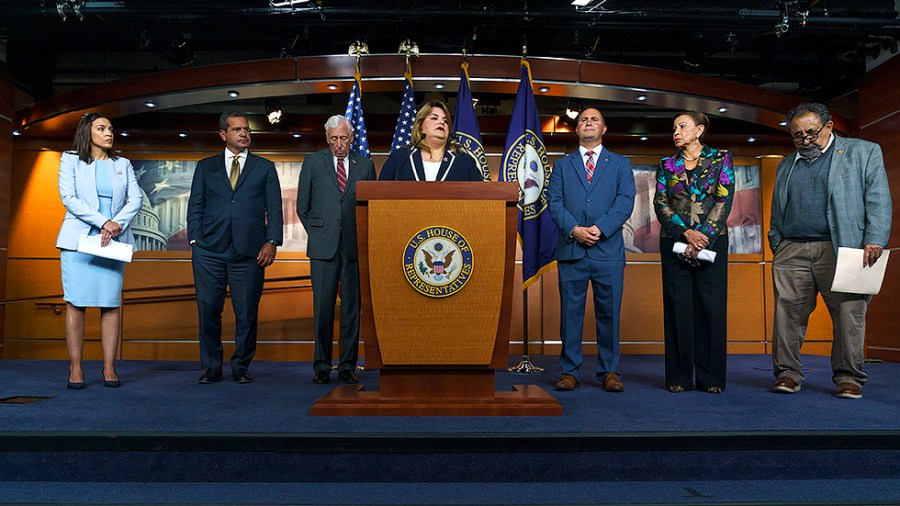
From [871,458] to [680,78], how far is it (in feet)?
13.9

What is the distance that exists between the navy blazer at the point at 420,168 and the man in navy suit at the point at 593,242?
829mm

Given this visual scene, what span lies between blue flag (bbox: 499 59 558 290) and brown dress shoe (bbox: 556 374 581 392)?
3.17 ft

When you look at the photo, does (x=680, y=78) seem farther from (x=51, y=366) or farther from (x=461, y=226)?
(x=51, y=366)

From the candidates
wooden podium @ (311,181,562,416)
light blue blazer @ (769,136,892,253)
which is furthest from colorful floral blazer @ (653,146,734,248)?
wooden podium @ (311,181,562,416)

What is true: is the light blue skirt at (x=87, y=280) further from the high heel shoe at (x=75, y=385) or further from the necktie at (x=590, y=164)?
the necktie at (x=590, y=164)

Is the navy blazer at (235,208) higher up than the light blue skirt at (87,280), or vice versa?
the navy blazer at (235,208)

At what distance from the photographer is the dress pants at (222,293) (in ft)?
14.9

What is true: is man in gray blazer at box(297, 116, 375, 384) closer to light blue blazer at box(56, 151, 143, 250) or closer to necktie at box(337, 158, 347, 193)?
necktie at box(337, 158, 347, 193)

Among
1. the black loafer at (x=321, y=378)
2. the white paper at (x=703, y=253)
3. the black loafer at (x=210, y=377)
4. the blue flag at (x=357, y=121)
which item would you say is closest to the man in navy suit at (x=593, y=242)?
the white paper at (x=703, y=253)

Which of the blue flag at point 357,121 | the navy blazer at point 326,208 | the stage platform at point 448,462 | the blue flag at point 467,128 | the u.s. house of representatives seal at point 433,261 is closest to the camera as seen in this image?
the stage platform at point 448,462

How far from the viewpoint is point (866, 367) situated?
18.9 ft

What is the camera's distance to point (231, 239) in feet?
15.1

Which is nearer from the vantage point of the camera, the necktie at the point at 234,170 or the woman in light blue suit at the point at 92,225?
the woman in light blue suit at the point at 92,225

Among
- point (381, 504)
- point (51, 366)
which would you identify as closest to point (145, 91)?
point (51, 366)
